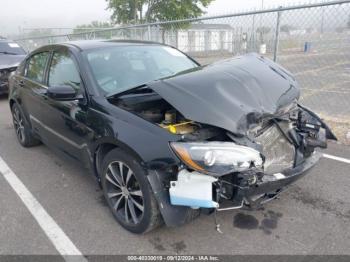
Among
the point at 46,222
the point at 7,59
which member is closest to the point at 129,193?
the point at 46,222

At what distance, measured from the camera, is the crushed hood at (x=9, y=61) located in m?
9.06

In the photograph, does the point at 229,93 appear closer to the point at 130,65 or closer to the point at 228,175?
the point at 228,175

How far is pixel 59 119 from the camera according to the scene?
3.62 metres

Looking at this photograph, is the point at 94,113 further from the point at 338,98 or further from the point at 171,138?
the point at 338,98

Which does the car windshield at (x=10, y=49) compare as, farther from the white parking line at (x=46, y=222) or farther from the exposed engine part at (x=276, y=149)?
the exposed engine part at (x=276, y=149)

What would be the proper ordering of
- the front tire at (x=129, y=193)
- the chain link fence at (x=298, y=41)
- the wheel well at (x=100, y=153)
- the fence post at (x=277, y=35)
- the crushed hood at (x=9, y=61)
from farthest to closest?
1. the crushed hood at (x=9, y=61)
2. the fence post at (x=277, y=35)
3. the chain link fence at (x=298, y=41)
4. the wheel well at (x=100, y=153)
5. the front tire at (x=129, y=193)

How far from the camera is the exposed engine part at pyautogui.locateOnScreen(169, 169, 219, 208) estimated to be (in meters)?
2.33

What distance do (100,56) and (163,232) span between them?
1940mm

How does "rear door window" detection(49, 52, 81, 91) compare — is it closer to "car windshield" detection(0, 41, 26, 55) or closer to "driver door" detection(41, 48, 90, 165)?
"driver door" detection(41, 48, 90, 165)

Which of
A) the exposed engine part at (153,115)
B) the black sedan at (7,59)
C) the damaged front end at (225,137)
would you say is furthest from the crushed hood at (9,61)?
the exposed engine part at (153,115)

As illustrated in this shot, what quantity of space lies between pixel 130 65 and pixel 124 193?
1449 mm

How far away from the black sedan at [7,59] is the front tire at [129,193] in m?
7.33

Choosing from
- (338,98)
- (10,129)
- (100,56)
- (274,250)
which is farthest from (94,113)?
(338,98)

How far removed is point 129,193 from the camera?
2.84 m
